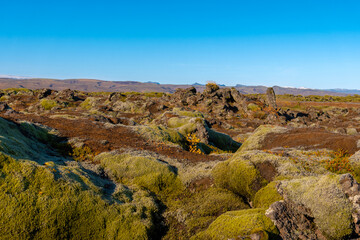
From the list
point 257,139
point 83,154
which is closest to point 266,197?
point 83,154

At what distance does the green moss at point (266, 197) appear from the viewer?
10.5m

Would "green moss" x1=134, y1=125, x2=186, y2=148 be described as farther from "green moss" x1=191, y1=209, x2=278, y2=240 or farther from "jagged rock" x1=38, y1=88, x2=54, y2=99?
"jagged rock" x1=38, y1=88, x2=54, y2=99

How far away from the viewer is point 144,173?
50.5 ft

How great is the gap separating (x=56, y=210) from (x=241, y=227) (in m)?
7.57

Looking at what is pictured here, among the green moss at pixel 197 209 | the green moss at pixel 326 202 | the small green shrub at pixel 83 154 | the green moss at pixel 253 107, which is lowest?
the green moss at pixel 197 209

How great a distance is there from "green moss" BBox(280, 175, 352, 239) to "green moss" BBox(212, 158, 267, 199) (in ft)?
7.75

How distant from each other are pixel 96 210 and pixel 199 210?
505 centimetres

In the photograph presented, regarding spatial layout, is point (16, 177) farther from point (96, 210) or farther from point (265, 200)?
point (265, 200)

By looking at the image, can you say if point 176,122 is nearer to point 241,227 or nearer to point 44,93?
point 241,227

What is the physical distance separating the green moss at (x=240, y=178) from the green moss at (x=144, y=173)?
2.71 meters

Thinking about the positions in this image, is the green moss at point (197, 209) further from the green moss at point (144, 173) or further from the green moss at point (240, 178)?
the green moss at point (144, 173)

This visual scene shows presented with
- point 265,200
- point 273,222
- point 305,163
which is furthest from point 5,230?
point 305,163

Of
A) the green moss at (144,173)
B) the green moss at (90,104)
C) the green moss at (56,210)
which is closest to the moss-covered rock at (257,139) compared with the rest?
the green moss at (144,173)

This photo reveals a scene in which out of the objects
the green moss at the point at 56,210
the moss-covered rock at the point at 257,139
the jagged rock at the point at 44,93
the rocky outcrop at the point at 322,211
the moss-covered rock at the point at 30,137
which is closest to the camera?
the rocky outcrop at the point at 322,211
